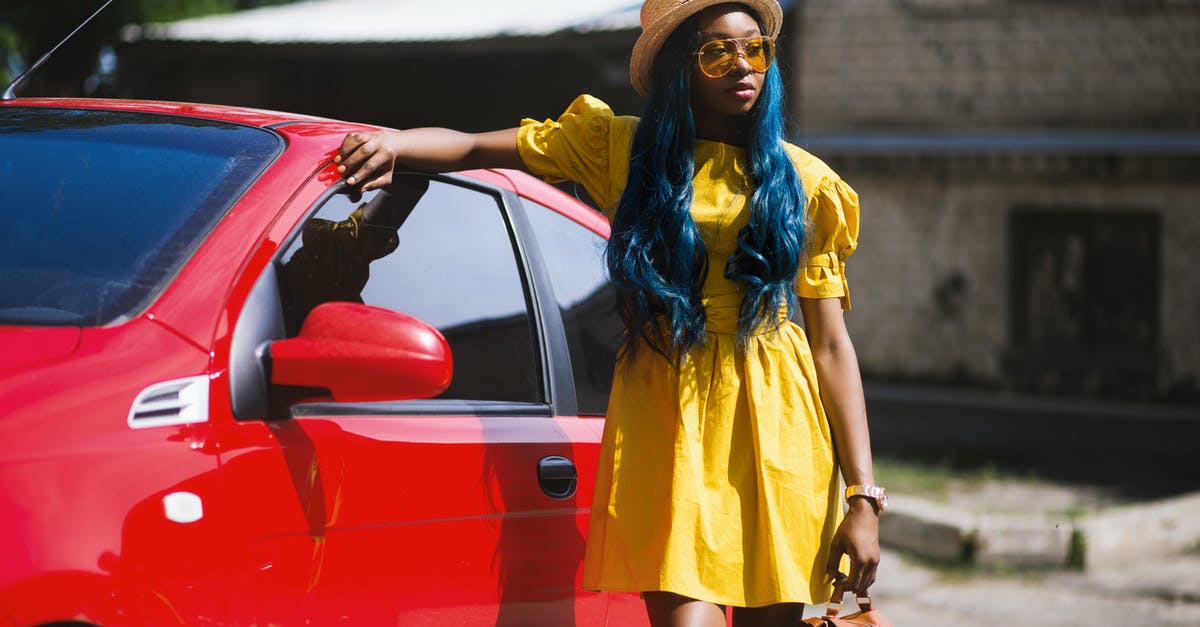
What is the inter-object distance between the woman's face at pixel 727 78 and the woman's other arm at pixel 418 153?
1.22ft

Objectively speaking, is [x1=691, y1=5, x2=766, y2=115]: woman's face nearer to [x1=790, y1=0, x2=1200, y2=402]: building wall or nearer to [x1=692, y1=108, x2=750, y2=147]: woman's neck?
[x1=692, y1=108, x2=750, y2=147]: woman's neck

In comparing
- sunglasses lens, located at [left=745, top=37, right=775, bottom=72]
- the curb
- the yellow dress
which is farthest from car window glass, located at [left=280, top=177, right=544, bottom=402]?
the curb

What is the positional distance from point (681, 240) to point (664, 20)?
45cm

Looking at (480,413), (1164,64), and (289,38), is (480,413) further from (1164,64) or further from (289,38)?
(1164,64)

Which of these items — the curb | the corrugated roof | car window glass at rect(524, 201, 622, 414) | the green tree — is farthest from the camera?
the green tree

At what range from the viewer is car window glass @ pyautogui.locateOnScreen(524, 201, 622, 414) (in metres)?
3.05

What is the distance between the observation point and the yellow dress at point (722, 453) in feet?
8.52

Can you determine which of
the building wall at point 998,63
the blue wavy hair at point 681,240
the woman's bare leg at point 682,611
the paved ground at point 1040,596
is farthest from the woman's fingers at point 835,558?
the building wall at point 998,63

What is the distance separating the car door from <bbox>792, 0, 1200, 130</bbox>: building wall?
Answer: 1306 cm

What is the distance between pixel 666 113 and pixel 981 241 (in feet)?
42.9

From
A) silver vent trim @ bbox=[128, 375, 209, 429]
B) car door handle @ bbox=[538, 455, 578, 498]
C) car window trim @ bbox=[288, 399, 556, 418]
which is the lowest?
car door handle @ bbox=[538, 455, 578, 498]

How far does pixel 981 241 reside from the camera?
49.8 ft

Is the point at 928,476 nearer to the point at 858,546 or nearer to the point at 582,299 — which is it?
the point at 582,299

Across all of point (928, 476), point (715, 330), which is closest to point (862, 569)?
point (715, 330)
